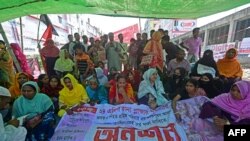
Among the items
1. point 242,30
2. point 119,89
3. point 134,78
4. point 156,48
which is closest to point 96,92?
point 119,89

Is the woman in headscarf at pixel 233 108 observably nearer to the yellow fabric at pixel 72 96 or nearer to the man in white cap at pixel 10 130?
the yellow fabric at pixel 72 96

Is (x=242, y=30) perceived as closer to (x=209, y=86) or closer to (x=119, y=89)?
(x=209, y=86)

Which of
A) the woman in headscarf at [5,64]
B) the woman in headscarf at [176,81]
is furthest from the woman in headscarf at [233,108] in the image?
the woman in headscarf at [5,64]

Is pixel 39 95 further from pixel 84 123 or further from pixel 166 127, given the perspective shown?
pixel 166 127

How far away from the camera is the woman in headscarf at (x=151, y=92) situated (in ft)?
14.5

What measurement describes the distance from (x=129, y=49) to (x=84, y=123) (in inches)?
166

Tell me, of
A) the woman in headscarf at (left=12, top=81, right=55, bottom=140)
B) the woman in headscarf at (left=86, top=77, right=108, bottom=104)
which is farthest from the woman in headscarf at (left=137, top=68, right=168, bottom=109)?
the woman in headscarf at (left=12, top=81, right=55, bottom=140)

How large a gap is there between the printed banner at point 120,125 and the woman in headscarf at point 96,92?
58 centimetres

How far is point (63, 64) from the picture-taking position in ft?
19.7

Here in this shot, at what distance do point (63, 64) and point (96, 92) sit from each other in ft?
5.13

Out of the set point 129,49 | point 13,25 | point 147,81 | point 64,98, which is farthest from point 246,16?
point 64,98

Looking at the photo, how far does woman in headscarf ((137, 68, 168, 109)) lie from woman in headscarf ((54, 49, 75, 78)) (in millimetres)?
1996

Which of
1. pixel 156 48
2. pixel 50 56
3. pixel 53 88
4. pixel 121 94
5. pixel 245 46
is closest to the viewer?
pixel 121 94

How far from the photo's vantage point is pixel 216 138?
318 cm
